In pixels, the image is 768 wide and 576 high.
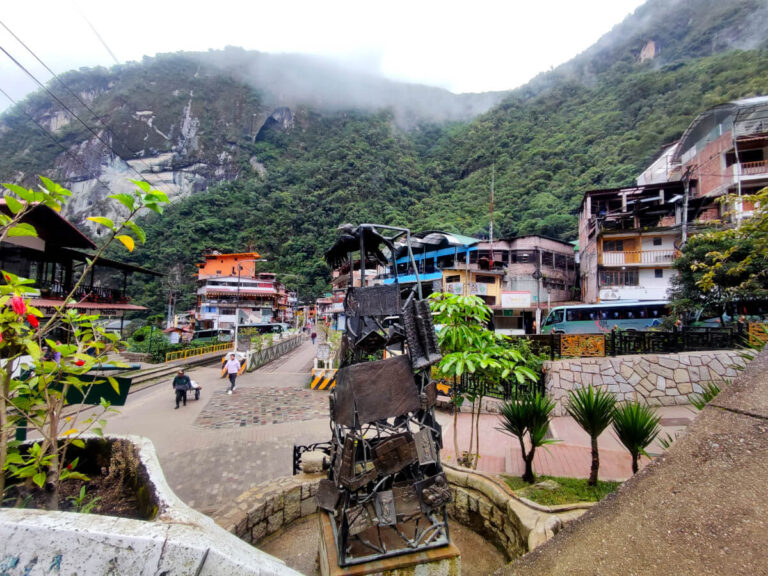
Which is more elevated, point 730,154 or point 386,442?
point 730,154

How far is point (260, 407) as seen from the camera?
38.3ft

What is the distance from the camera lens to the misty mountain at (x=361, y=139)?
4484cm

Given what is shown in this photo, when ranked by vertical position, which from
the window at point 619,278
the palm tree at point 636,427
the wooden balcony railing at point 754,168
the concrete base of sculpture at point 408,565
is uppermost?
the wooden balcony railing at point 754,168

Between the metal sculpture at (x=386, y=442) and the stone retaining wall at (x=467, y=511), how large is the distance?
0.83 metres

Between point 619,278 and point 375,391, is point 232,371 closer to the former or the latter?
point 375,391

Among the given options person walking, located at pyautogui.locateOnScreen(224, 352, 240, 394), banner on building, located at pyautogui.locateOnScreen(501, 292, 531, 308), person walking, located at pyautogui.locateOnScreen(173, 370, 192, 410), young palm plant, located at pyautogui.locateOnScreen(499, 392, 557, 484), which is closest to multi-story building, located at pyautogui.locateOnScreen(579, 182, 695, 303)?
banner on building, located at pyautogui.locateOnScreen(501, 292, 531, 308)

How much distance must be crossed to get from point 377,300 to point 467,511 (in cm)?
300

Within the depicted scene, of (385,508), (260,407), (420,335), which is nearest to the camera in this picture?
(385,508)

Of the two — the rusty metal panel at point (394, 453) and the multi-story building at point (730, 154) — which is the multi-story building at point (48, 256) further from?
the multi-story building at point (730, 154)

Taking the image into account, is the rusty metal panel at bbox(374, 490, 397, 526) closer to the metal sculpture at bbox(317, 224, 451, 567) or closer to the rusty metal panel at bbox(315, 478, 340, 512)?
the metal sculpture at bbox(317, 224, 451, 567)

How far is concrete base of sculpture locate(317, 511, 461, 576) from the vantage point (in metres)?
2.66

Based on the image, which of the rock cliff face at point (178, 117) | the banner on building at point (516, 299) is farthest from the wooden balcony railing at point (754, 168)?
the rock cliff face at point (178, 117)

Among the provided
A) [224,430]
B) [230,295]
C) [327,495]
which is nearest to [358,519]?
[327,495]

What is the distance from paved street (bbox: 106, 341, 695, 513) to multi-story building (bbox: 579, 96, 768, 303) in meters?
16.7
